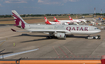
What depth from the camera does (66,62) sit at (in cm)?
1155

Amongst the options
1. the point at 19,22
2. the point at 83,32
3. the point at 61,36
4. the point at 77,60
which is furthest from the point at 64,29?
the point at 77,60

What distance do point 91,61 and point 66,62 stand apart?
2314 millimetres

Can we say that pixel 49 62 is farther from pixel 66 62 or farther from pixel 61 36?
pixel 61 36

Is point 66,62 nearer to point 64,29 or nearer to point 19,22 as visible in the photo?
point 64,29

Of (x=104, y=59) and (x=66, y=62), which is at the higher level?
(x=104, y=59)

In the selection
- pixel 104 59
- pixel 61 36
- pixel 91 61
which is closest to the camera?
pixel 104 59

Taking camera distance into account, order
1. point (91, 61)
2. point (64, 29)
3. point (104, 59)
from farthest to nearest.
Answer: point (64, 29) → point (91, 61) → point (104, 59)

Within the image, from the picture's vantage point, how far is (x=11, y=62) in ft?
38.6

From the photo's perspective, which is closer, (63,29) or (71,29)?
(71,29)

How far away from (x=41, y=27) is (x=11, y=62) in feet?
104
